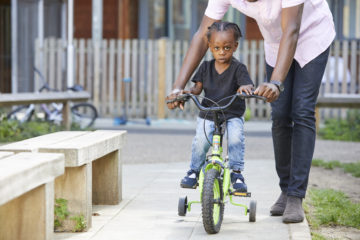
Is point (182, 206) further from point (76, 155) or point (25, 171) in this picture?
point (25, 171)

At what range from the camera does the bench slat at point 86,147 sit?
430 centimetres

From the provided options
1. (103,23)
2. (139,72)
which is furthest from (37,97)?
(103,23)

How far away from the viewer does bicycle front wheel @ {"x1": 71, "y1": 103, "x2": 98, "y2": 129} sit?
13406 mm

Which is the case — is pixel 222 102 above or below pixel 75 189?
above

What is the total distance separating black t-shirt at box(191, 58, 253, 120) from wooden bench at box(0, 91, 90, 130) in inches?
205

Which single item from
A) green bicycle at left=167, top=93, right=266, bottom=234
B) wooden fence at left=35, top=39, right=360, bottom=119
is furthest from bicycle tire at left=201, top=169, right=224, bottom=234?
wooden fence at left=35, top=39, right=360, bottom=119

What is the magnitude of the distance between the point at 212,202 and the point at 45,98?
6897 mm

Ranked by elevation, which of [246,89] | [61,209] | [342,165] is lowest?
[342,165]

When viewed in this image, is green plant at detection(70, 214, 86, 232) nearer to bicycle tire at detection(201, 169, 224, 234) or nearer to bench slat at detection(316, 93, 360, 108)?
bicycle tire at detection(201, 169, 224, 234)

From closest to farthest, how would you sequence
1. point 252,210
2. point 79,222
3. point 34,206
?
1. point 34,206
2. point 79,222
3. point 252,210

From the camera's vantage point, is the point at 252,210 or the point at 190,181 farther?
the point at 252,210

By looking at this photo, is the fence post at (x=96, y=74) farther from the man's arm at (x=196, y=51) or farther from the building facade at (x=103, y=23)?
the man's arm at (x=196, y=51)

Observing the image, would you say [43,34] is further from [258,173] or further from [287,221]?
[287,221]

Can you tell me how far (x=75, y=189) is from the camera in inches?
178
